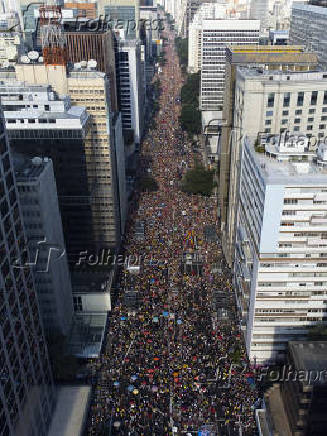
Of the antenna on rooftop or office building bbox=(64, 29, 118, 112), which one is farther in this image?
office building bbox=(64, 29, 118, 112)

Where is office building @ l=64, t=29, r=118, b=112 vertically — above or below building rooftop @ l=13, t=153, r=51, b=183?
above

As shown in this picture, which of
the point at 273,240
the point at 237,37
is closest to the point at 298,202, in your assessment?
the point at 273,240

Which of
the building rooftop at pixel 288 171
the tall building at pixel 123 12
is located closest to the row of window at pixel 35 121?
the building rooftop at pixel 288 171

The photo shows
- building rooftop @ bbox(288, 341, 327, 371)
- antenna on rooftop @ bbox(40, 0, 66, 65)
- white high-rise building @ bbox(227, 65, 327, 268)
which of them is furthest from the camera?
antenna on rooftop @ bbox(40, 0, 66, 65)

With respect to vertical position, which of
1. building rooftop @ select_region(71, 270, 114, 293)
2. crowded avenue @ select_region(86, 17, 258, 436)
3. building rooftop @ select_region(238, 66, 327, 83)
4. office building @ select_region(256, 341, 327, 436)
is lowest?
crowded avenue @ select_region(86, 17, 258, 436)

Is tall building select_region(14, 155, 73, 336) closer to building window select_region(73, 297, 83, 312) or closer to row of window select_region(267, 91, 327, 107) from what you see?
building window select_region(73, 297, 83, 312)

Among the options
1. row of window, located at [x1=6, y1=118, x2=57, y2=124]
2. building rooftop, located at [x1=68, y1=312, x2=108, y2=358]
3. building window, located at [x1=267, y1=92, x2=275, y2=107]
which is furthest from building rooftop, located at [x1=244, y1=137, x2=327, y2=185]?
building rooftop, located at [x1=68, y1=312, x2=108, y2=358]

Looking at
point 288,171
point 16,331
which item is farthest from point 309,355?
point 16,331

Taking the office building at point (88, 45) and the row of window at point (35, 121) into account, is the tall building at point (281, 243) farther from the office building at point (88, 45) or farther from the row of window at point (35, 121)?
the office building at point (88, 45)
